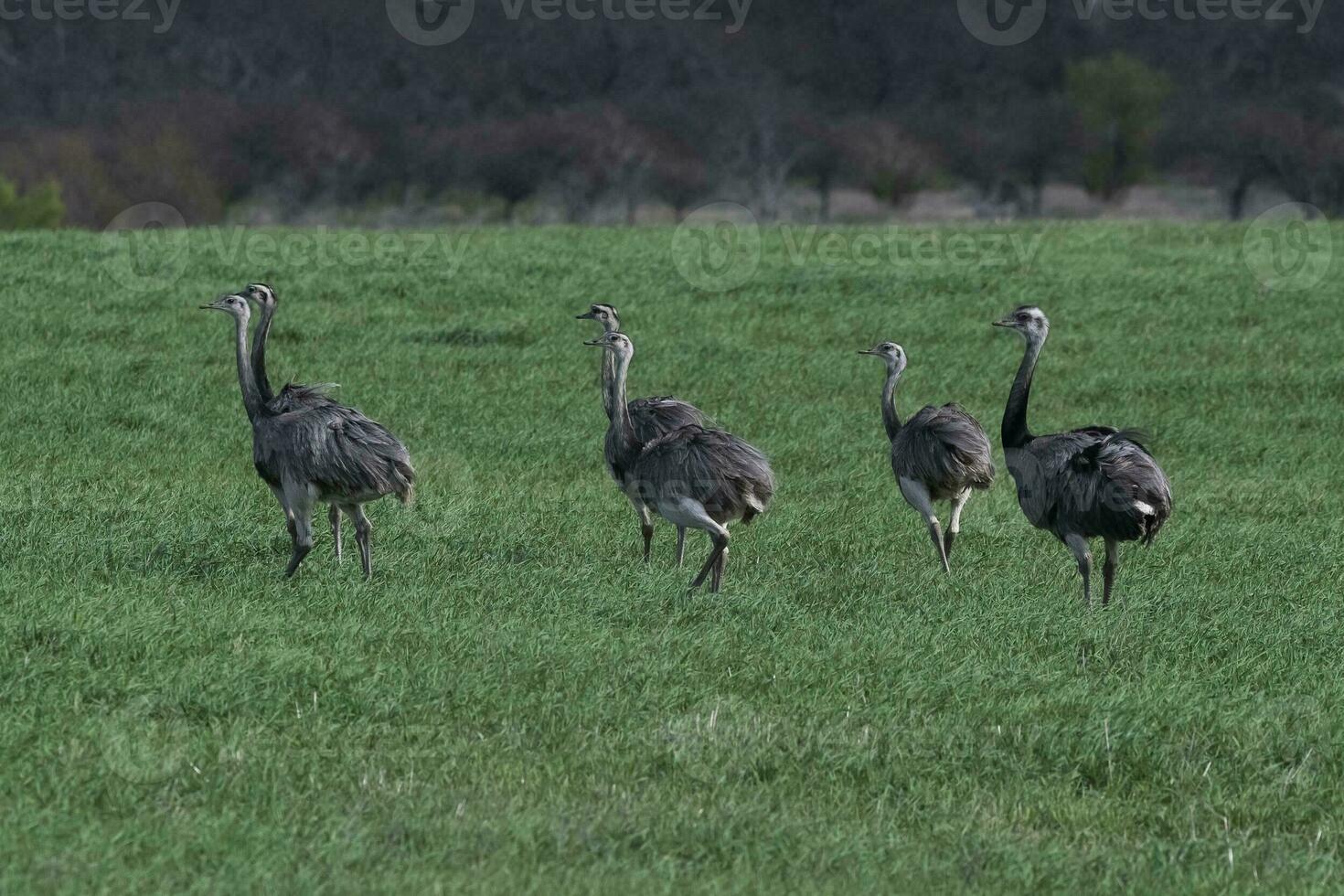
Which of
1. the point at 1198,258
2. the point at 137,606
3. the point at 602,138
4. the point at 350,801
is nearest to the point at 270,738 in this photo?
the point at 350,801

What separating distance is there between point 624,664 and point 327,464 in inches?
113

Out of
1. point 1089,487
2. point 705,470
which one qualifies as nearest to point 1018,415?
point 1089,487

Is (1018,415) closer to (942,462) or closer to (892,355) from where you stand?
(942,462)

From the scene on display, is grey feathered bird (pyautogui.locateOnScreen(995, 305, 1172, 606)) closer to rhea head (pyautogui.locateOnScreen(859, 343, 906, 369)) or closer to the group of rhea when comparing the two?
the group of rhea

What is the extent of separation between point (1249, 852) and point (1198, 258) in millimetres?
22808

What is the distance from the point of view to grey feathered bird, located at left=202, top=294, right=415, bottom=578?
443 inches

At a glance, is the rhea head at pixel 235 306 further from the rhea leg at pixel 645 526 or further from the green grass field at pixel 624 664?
the rhea leg at pixel 645 526

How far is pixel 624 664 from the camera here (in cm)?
940

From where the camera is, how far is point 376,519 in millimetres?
13703

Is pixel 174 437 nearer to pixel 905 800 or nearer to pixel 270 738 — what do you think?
pixel 270 738

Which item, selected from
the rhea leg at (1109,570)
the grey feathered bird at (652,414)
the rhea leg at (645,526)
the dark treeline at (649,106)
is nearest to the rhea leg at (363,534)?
the rhea leg at (645,526)

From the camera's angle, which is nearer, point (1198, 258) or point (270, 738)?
point (270, 738)

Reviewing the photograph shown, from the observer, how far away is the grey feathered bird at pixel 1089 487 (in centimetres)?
1101

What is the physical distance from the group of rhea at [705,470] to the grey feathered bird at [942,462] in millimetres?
13
